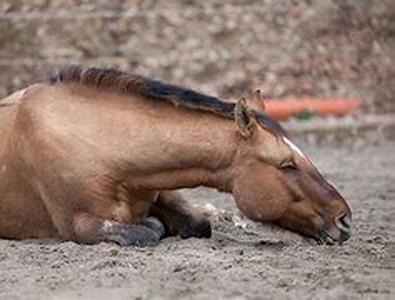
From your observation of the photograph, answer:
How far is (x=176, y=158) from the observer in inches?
254

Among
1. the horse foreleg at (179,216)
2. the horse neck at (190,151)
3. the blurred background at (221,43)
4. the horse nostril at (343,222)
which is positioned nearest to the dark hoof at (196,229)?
the horse foreleg at (179,216)

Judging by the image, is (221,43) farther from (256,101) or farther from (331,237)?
(331,237)

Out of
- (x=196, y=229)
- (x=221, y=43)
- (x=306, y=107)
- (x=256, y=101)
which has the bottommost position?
(x=306, y=107)

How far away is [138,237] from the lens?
21.0ft

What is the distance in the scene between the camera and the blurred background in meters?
13.6

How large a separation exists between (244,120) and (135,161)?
62 centimetres

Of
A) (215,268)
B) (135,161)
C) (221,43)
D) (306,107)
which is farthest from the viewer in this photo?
(221,43)

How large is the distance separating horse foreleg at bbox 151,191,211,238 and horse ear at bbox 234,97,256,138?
30.3 inches

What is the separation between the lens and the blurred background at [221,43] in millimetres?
13570

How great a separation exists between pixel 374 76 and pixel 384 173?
12.5ft

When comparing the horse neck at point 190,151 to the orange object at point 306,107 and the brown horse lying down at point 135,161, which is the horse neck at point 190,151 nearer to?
the brown horse lying down at point 135,161

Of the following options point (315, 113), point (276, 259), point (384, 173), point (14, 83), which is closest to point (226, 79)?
point (315, 113)

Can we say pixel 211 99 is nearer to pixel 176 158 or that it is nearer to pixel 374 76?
pixel 176 158

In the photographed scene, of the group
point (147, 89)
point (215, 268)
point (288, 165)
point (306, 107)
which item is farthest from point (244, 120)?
point (306, 107)
